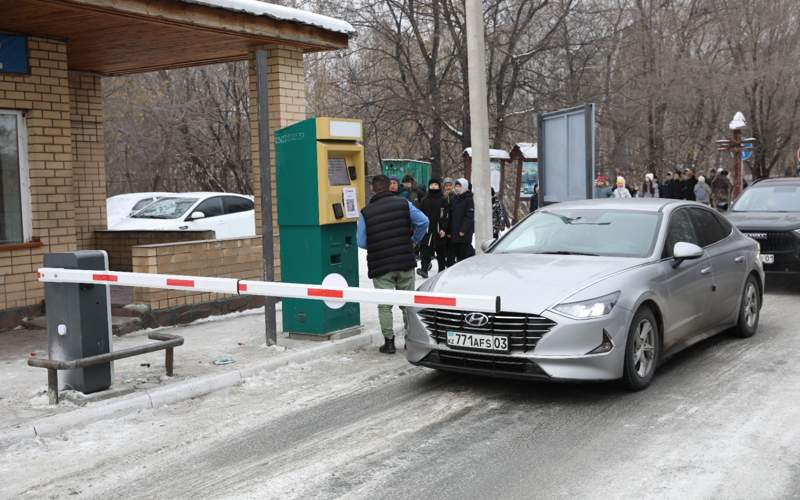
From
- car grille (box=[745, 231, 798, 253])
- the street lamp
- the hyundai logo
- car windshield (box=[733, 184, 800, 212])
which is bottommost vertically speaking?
the hyundai logo

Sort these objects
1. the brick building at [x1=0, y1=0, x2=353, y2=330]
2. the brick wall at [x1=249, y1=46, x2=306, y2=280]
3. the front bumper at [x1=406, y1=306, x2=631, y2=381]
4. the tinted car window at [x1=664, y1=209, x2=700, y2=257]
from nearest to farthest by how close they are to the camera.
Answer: the front bumper at [x1=406, y1=306, x2=631, y2=381] < the tinted car window at [x1=664, y1=209, x2=700, y2=257] < the brick building at [x1=0, y1=0, x2=353, y2=330] < the brick wall at [x1=249, y1=46, x2=306, y2=280]

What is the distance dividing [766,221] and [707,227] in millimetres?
4559

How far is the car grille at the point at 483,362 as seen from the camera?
647 cm

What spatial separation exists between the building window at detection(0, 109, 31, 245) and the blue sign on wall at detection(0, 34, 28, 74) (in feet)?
1.65

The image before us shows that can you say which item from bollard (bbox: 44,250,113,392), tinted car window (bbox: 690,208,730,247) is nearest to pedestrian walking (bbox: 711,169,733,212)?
tinted car window (bbox: 690,208,730,247)

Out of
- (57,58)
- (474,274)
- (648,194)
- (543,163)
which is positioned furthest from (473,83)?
(648,194)

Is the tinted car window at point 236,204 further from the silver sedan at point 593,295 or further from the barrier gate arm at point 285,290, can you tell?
the barrier gate arm at point 285,290

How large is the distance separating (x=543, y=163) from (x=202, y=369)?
663 cm

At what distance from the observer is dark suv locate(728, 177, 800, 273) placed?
12.2m

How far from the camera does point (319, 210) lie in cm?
891

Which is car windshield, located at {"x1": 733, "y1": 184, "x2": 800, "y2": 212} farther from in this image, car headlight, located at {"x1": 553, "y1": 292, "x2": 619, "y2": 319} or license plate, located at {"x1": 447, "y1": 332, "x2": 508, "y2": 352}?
license plate, located at {"x1": 447, "y1": 332, "x2": 508, "y2": 352}

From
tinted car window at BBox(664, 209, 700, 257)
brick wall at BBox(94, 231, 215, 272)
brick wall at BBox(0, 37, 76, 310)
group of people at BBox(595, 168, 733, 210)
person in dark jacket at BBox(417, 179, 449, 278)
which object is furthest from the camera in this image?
group of people at BBox(595, 168, 733, 210)

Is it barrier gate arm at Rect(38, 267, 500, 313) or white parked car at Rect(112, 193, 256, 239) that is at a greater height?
white parked car at Rect(112, 193, 256, 239)

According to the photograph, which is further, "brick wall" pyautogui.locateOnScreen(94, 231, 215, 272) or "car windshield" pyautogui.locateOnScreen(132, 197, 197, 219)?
"car windshield" pyautogui.locateOnScreen(132, 197, 197, 219)
